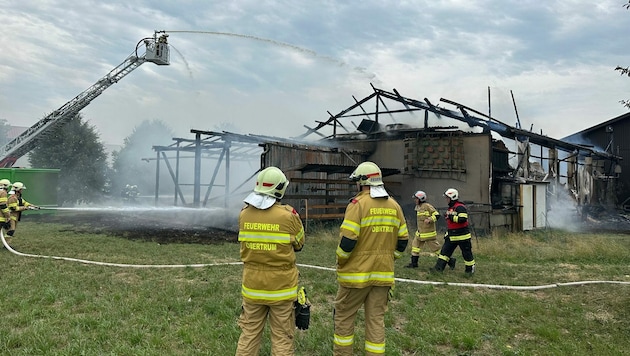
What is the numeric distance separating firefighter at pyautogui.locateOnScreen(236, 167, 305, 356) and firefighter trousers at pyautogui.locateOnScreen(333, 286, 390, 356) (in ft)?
1.99

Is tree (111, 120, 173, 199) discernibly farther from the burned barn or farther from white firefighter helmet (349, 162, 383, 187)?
white firefighter helmet (349, 162, 383, 187)

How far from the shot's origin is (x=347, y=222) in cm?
374

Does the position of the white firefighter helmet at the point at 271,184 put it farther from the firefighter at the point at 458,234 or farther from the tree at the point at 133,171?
the tree at the point at 133,171

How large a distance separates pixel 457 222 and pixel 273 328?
5.31m

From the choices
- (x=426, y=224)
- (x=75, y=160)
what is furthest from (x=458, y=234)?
(x=75, y=160)

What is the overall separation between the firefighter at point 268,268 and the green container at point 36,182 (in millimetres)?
19024

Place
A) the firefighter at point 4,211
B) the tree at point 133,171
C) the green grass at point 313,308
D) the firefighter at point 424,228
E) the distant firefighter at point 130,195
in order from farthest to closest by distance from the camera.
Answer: the tree at point 133,171, the distant firefighter at point 130,195, the firefighter at point 4,211, the firefighter at point 424,228, the green grass at point 313,308

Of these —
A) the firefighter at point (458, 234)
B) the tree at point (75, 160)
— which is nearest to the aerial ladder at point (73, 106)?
the tree at point (75, 160)

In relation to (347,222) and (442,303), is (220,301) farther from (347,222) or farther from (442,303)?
(442,303)

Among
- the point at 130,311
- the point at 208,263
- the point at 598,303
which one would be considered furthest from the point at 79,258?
the point at 598,303

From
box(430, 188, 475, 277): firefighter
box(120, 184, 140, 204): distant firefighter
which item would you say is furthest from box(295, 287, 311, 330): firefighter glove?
box(120, 184, 140, 204): distant firefighter

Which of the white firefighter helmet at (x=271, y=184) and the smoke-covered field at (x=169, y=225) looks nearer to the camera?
the white firefighter helmet at (x=271, y=184)

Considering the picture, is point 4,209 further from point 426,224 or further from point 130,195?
point 130,195

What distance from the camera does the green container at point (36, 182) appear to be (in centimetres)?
1791
